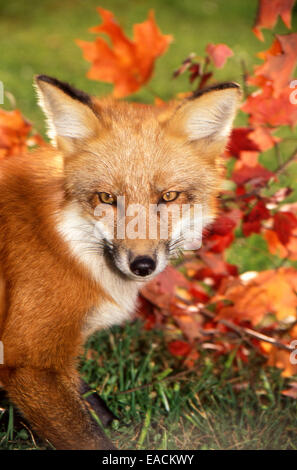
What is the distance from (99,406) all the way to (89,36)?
724 centimetres

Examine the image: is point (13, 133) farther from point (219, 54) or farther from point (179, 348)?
point (179, 348)

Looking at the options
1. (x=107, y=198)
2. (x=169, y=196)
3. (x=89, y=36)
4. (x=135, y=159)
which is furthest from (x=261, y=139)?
(x=89, y=36)

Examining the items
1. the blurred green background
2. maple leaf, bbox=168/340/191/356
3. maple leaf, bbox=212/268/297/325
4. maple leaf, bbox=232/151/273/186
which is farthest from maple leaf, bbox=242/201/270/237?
the blurred green background

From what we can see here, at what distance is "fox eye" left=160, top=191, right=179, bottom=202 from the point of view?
244cm

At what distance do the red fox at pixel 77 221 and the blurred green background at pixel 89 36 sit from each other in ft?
11.4

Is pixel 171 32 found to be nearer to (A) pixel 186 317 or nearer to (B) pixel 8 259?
(A) pixel 186 317

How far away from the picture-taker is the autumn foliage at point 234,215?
2900mm

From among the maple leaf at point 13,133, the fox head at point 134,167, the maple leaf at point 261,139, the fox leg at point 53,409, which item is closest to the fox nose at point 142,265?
the fox head at point 134,167

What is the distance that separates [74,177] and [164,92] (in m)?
5.03

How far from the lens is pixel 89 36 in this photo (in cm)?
870

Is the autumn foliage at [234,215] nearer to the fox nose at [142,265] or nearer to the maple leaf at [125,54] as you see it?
the maple leaf at [125,54]

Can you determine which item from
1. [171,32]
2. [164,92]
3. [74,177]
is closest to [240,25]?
[171,32]

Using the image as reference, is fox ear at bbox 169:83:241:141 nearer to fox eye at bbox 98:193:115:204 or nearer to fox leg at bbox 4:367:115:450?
fox eye at bbox 98:193:115:204

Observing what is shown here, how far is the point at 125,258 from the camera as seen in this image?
92.1 inches
